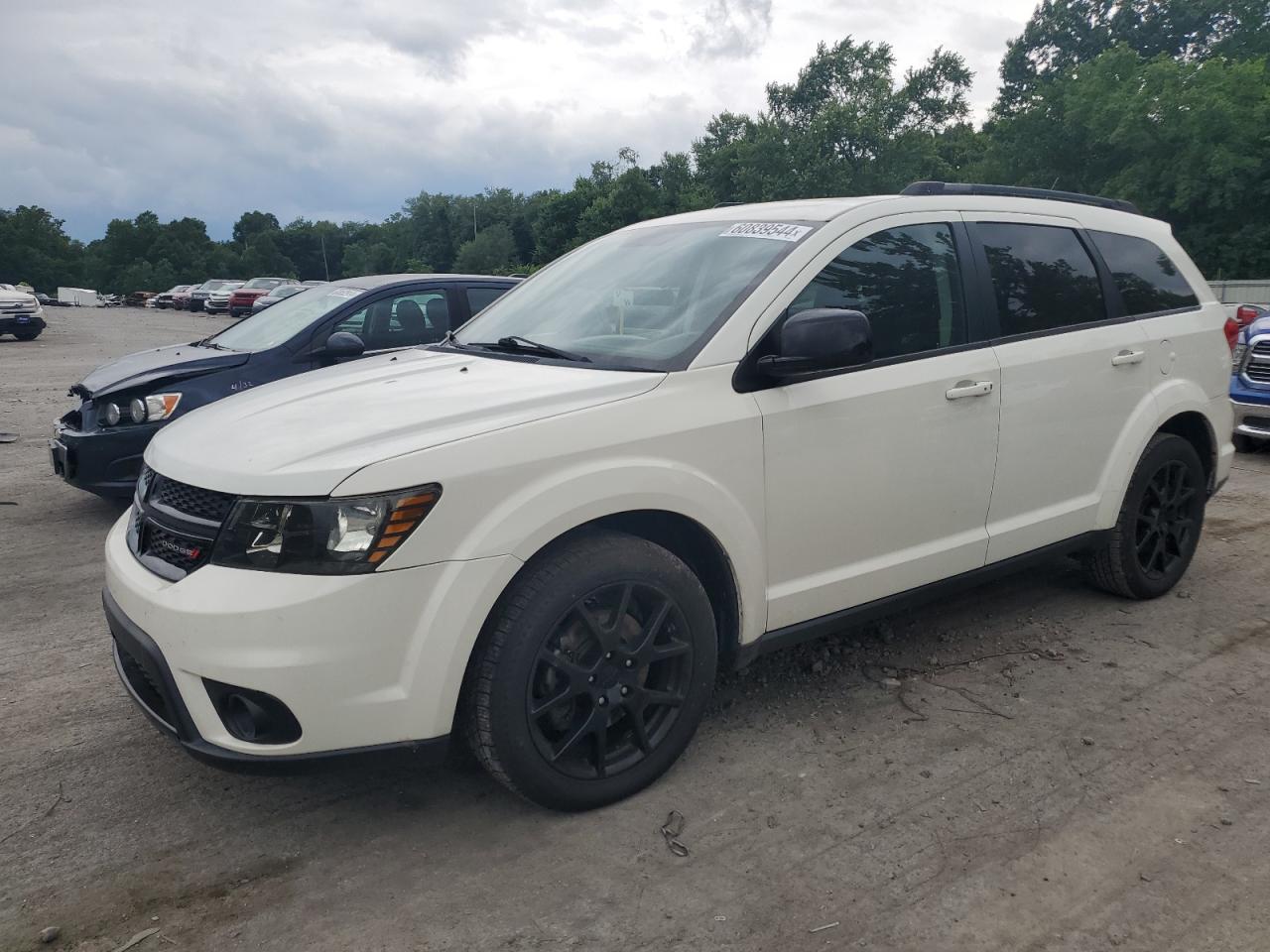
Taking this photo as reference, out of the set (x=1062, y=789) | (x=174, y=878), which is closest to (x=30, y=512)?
(x=174, y=878)

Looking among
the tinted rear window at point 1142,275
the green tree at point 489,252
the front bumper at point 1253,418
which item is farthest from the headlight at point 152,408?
the green tree at point 489,252

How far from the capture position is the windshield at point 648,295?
3248 mm

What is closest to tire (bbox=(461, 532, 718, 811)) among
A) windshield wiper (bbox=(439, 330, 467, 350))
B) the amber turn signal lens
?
the amber turn signal lens

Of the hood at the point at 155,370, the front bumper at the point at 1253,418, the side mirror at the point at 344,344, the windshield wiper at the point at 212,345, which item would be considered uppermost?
the side mirror at the point at 344,344

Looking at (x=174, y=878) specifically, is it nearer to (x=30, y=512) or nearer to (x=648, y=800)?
(x=648, y=800)

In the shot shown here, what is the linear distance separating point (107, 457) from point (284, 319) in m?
1.60

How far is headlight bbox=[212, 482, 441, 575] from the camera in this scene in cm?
249

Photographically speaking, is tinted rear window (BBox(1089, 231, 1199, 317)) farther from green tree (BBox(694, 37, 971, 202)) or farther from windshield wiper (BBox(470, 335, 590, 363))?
green tree (BBox(694, 37, 971, 202))

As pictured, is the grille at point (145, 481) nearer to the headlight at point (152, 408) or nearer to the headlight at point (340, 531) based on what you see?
the headlight at point (340, 531)

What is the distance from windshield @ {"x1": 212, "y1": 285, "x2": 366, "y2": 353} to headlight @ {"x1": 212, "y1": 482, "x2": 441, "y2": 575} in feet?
15.0

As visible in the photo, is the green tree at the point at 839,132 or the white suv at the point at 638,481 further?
the green tree at the point at 839,132

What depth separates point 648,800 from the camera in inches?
119

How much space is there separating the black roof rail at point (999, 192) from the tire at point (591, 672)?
178 centimetres

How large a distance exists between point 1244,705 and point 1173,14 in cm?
6742
